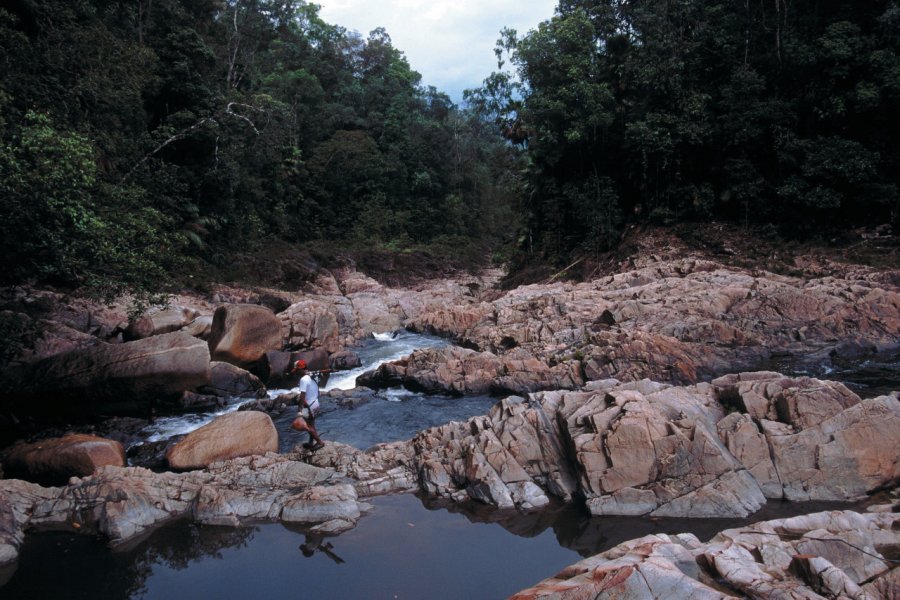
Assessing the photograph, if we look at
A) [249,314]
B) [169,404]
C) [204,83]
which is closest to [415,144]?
[204,83]

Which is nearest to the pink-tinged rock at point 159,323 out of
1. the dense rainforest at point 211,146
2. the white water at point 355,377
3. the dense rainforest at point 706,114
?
the dense rainforest at point 211,146

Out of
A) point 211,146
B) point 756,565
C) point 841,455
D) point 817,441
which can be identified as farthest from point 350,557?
point 211,146

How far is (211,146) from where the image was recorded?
22250 millimetres

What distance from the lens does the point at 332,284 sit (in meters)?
27.3

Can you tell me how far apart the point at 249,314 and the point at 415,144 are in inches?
1099

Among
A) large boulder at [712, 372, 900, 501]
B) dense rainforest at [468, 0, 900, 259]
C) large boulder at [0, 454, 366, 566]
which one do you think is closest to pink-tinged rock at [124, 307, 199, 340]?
large boulder at [0, 454, 366, 566]

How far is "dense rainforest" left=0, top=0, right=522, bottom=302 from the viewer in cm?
930

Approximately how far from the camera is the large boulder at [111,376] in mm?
9781

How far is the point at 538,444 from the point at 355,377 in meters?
7.73

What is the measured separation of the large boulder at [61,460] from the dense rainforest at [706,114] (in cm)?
2057

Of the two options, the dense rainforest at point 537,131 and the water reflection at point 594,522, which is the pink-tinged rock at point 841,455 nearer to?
the water reflection at point 594,522

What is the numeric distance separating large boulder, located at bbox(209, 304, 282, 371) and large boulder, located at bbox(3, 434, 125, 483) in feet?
18.7

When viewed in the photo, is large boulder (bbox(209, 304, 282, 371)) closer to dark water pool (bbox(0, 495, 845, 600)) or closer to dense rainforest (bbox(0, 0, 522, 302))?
dense rainforest (bbox(0, 0, 522, 302))

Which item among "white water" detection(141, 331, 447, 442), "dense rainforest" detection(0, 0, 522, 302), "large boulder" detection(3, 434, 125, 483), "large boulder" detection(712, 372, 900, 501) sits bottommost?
"white water" detection(141, 331, 447, 442)
